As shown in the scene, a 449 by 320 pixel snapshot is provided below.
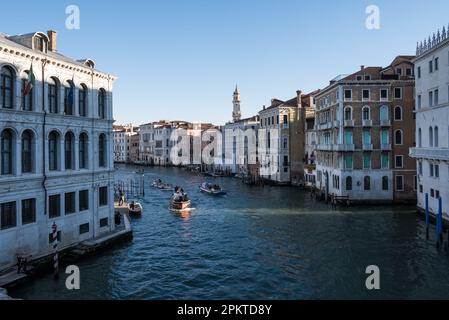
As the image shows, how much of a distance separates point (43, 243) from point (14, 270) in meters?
2.00

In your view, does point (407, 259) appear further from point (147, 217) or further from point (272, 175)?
point (272, 175)

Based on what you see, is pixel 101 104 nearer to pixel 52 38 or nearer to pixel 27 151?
pixel 52 38

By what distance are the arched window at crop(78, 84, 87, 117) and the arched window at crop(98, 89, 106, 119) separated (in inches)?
47.4

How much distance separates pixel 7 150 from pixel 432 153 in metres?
24.8

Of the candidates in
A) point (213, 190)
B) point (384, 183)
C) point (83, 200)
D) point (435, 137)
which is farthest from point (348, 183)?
point (83, 200)

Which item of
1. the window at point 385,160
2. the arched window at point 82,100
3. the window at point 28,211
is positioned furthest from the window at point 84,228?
the window at point 385,160

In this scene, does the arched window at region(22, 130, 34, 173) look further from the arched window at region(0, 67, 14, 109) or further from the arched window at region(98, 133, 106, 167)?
the arched window at region(98, 133, 106, 167)

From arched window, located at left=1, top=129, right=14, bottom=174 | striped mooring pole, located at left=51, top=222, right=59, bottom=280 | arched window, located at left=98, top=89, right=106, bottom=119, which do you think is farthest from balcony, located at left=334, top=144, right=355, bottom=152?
arched window, located at left=1, top=129, right=14, bottom=174

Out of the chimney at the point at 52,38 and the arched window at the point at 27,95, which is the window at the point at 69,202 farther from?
Result: the chimney at the point at 52,38

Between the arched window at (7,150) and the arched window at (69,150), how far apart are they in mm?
3225

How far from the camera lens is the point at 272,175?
6116 cm

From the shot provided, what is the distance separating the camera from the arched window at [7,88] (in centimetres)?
1645

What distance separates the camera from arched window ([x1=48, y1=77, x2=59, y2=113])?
18844 millimetres
